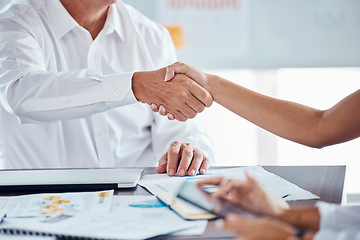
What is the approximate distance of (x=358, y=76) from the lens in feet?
9.95

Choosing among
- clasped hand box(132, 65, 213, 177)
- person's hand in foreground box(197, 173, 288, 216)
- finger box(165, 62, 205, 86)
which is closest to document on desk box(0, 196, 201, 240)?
person's hand in foreground box(197, 173, 288, 216)

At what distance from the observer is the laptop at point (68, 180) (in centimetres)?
129

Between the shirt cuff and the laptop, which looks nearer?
the laptop

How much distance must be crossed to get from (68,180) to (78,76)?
0.45m

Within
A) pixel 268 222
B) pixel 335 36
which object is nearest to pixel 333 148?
pixel 335 36

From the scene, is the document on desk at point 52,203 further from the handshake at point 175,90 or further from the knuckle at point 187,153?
the handshake at point 175,90

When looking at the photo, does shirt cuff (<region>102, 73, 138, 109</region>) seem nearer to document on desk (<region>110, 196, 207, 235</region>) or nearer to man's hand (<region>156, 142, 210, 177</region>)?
man's hand (<region>156, 142, 210, 177</region>)

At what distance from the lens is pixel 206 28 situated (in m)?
3.02

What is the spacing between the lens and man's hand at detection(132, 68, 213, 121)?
1.69m

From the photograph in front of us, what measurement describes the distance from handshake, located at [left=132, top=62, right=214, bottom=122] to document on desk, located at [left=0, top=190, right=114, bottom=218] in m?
0.54

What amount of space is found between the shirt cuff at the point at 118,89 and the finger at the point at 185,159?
0.88ft

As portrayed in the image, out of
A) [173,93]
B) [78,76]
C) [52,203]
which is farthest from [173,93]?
[52,203]

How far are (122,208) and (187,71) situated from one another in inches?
31.5

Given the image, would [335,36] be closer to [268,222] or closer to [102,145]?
[102,145]
